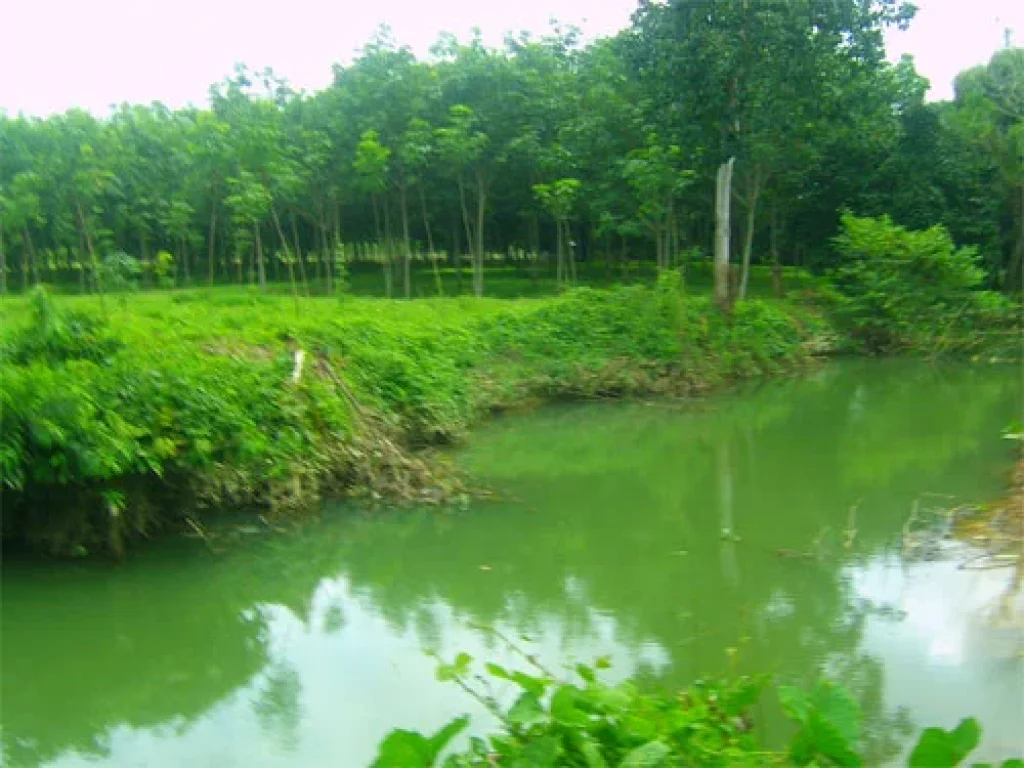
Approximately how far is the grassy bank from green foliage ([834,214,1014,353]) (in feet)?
24.8

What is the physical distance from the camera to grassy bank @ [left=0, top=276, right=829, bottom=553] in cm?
634

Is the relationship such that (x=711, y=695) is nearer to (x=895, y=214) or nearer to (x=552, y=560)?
(x=552, y=560)

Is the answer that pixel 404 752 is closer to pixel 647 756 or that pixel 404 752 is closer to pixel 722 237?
pixel 647 756

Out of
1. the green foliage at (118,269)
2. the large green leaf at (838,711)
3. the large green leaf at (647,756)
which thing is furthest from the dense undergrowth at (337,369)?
the large green leaf at (838,711)

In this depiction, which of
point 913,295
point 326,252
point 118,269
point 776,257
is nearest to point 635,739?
point 118,269

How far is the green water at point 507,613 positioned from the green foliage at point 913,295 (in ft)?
27.3

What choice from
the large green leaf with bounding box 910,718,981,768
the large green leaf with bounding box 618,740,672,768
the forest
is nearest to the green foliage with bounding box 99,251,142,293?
the forest

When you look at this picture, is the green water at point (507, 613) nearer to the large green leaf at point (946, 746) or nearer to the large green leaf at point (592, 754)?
the large green leaf at point (946, 746)

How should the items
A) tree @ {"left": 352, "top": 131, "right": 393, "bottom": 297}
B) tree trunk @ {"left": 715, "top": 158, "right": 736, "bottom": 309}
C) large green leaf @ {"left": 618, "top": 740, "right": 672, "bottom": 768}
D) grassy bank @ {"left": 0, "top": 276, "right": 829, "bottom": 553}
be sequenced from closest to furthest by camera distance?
large green leaf @ {"left": 618, "top": 740, "right": 672, "bottom": 768} → grassy bank @ {"left": 0, "top": 276, "right": 829, "bottom": 553} → tree trunk @ {"left": 715, "top": 158, "right": 736, "bottom": 309} → tree @ {"left": 352, "top": 131, "right": 393, "bottom": 297}

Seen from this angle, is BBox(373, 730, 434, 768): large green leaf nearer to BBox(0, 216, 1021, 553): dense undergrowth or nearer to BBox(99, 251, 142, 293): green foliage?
BBox(0, 216, 1021, 553): dense undergrowth

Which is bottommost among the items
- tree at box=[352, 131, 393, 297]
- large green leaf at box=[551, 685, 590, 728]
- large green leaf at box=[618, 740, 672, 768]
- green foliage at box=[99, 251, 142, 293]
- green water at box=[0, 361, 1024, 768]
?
green water at box=[0, 361, 1024, 768]

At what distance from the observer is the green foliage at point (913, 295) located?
17625mm

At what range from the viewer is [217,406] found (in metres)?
7.15

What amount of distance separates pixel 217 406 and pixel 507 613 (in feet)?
8.53
